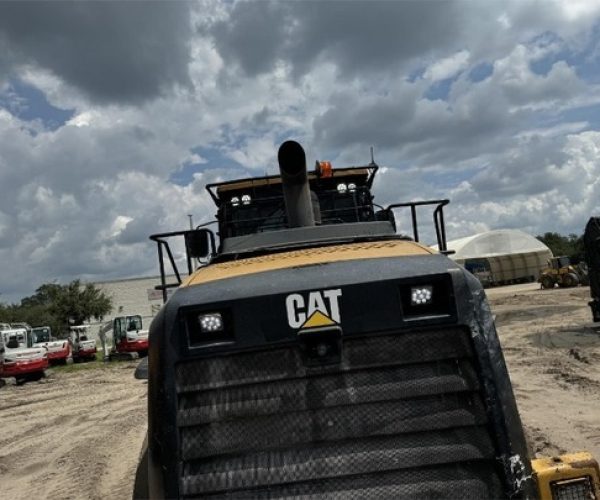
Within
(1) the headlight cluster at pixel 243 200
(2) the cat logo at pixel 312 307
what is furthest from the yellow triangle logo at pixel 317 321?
(1) the headlight cluster at pixel 243 200

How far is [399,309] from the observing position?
2.90m

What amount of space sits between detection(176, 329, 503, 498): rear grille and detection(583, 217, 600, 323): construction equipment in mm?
14779

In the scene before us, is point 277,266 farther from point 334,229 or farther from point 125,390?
point 125,390

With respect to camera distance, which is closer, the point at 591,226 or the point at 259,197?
the point at 259,197

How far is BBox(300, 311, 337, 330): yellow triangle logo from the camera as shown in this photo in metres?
2.85

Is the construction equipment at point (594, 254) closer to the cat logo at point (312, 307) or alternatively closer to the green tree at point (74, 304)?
the cat logo at point (312, 307)

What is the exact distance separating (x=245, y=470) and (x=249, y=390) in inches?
13.3

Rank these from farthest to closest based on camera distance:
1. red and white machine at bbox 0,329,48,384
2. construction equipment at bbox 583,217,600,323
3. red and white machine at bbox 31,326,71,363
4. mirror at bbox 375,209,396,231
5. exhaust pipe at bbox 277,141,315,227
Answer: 1. red and white machine at bbox 31,326,71,363
2. red and white machine at bbox 0,329,48,384
3. construction equipment at bbox 583,217,600,323
4. mirror at bbox 375,209,396,231
5. exhaust pipe at bbox 277,141,315,227

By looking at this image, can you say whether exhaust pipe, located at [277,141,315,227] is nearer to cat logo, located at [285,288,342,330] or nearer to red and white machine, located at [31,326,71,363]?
cat logo, located at [285,288,342,330]

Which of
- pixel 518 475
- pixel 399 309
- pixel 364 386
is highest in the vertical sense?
pixel 399 309

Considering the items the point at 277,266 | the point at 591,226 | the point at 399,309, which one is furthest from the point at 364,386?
the point at 591,226

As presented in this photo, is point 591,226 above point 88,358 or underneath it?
above

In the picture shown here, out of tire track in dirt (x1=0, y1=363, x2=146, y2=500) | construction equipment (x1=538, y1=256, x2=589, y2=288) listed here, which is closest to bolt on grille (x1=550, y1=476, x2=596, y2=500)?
tire track in dirt (x1=0, y1=363, x2=146, y2=500)

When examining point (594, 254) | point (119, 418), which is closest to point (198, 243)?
point (119, 418)
